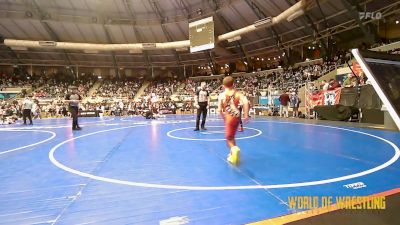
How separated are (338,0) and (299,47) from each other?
1082 cm

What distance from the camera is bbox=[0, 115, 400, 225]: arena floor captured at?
2.89m

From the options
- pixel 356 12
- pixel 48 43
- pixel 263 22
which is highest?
pixel 263 22

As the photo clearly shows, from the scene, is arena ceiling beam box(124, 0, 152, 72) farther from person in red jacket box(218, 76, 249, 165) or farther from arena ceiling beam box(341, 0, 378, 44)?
person in red jacket box(218, 76, 249, 165)

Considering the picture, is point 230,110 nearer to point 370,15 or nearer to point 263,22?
point 370,15

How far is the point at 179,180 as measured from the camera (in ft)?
13.2

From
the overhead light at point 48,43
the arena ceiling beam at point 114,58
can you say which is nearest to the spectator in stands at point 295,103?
the arena ceiling beam at point 114,58

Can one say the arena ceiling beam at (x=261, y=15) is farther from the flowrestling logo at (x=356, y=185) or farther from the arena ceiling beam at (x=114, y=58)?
the flowrestling logo at (x=356, y=185)

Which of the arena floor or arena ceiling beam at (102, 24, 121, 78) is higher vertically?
arena ceiling beam at (102, 24, 121, 78)

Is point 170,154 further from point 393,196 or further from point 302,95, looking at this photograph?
point 302,95

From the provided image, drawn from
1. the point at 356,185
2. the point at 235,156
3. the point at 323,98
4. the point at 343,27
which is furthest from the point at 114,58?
the point at 356,185

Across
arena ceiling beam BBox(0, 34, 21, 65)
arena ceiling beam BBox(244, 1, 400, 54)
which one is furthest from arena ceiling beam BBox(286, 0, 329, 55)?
arena ceiling beam BBox(0, 34, 21, 65)

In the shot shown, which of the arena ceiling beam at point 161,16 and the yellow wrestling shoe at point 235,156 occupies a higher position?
the arena ceiling beam at point 161,16

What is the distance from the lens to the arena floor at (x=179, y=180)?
289 cm

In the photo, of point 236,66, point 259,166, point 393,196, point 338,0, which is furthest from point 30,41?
point 393,196
